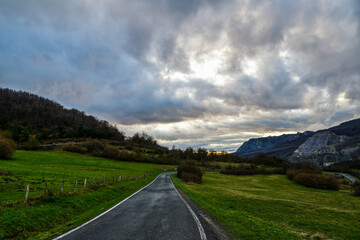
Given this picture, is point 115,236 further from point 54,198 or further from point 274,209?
point 274,209

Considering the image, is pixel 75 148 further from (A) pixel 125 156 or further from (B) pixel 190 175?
(B) pixel 190 175

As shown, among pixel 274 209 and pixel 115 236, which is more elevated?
pixel 115 236

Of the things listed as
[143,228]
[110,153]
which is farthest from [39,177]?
[110,153]

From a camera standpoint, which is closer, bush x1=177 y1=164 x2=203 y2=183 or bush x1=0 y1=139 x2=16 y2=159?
bush x1=177 y1=164 x2=203 y2=183

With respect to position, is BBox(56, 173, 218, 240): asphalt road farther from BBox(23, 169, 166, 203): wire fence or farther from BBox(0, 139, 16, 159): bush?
BBox(0, 139, 16, 159): bush

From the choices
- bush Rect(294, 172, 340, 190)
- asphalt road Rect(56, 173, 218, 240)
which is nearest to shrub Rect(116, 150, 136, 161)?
bush Rect(294, 172, 340, 190)

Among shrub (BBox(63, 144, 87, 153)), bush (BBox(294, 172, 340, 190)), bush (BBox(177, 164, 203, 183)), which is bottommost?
bush (BBox(294, 172, 340, 190))

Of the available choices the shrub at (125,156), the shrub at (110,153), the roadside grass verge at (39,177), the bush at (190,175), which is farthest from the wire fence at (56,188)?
the shrub at (110,153)

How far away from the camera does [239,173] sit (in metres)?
109

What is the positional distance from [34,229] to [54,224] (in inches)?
50.2

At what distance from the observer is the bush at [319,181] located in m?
77.2

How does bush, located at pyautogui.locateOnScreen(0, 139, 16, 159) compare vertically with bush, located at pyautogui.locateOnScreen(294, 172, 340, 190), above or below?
above

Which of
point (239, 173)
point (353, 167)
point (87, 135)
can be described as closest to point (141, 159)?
point (239, 173)

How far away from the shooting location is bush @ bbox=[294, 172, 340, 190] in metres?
77.2
